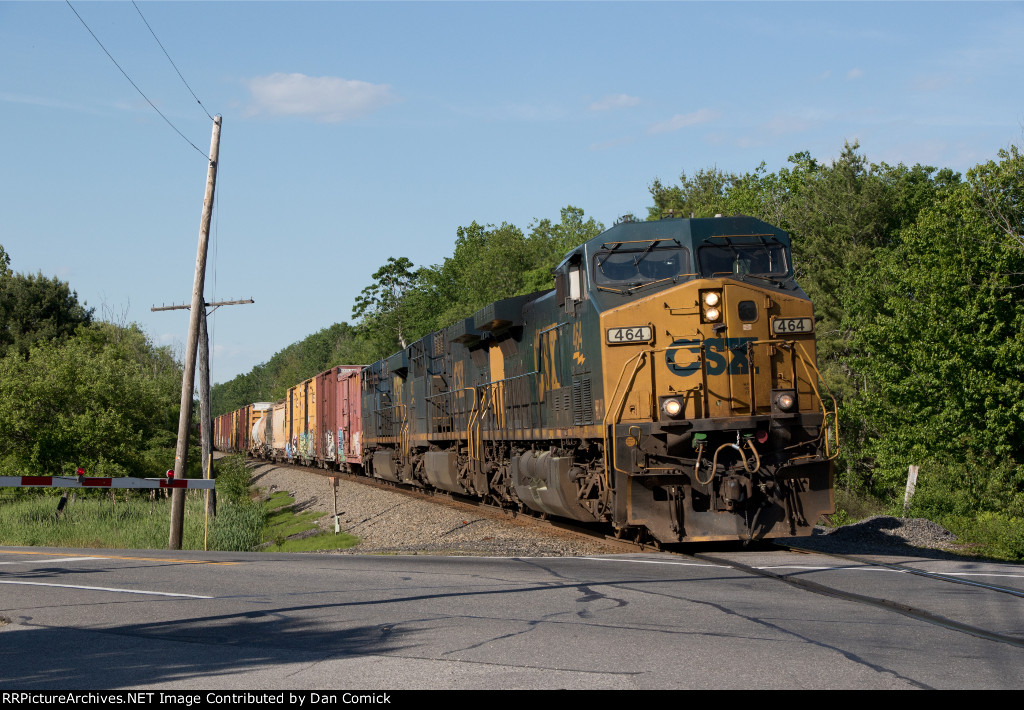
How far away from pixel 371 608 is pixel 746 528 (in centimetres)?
542

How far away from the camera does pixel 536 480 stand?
15.4 m

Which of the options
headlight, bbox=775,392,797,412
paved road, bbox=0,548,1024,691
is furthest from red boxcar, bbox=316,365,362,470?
paved road, bbox=0,548,1024,691

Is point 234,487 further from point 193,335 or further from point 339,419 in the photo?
point 193,335

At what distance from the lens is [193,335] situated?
18969mm

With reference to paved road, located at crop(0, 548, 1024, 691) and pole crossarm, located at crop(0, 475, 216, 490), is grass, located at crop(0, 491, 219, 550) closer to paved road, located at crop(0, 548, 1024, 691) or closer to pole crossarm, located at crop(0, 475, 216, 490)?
pole crossarm, located at crop(0, 475, 216, 490)

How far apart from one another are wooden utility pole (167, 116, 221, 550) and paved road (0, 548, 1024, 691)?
24.5 ft

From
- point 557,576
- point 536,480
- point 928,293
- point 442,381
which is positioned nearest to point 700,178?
A: point 928,293

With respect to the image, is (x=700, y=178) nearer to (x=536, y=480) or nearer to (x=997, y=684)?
(x=536, y=480)

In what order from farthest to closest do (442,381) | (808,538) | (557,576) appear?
(442,381), (808,538), (557,576)

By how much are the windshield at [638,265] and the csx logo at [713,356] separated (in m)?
1.06

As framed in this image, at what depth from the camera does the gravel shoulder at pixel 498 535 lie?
13086 millimetres

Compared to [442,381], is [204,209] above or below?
above

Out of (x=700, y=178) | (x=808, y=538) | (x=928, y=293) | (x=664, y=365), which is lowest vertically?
(x=808, y=538)

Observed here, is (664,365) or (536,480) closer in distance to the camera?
(664,365)
